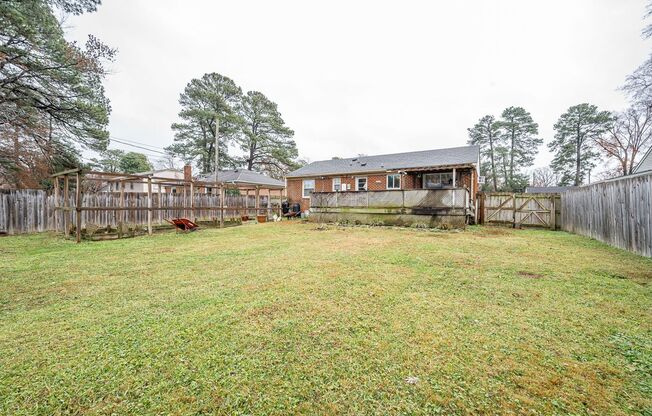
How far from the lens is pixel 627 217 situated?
253 inches

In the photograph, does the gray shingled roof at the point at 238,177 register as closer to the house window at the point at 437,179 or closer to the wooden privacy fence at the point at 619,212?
the house window at the point at 437,179

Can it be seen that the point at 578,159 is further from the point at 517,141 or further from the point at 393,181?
the point at 393,181

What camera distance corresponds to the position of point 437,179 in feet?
56.9

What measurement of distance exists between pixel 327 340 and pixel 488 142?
41117 millimetres

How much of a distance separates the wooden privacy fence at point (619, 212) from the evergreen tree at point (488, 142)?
27691 mm

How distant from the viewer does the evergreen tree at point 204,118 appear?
2653cm

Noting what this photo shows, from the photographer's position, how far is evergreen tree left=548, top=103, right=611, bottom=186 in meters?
28.8

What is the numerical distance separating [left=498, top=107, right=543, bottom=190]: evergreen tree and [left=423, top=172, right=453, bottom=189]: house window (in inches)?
911

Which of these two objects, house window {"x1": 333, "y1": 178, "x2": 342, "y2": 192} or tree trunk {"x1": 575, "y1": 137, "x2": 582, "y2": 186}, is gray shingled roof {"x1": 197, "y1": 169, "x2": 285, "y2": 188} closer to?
house window {"x1": 333, "y1": 178, "x2": 342, "y2": 192}

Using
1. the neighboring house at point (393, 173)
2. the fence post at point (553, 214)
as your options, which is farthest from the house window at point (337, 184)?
the fence post at point (553, 214)

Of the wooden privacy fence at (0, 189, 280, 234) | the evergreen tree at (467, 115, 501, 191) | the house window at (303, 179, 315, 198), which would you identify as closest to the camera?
the wooden privacy fence at (0, 189, 280, 234)

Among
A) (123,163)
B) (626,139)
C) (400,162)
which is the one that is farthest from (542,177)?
(123,163)

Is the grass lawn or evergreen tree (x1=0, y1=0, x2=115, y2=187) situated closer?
the grass lawn

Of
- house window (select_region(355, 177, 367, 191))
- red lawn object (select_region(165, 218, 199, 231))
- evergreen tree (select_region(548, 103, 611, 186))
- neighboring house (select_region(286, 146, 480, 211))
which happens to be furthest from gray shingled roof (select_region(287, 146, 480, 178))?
evergreen tree (select_region(548, 103, 611, 186))
